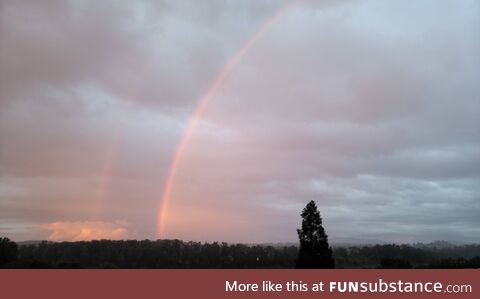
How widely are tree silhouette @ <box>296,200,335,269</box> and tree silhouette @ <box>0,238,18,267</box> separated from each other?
299ft

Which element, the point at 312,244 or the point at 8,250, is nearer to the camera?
the point at 312,244

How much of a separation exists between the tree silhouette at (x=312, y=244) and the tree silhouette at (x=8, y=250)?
299ft

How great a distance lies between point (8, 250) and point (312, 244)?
99075mm

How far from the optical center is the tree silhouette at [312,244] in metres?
55.9

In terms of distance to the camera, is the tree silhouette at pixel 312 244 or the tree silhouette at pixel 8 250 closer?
the tree silhouette at pixel 312 244

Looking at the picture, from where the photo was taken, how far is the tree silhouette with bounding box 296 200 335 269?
5594cm

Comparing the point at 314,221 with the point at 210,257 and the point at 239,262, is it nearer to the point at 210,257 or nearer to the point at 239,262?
the point at 239,262

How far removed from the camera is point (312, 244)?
2234 inches

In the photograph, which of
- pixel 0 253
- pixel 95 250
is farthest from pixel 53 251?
pixel 0 253

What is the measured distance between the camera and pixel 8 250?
130 m

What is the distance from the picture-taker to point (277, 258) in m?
177

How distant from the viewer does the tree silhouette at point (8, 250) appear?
125662 millimetres
